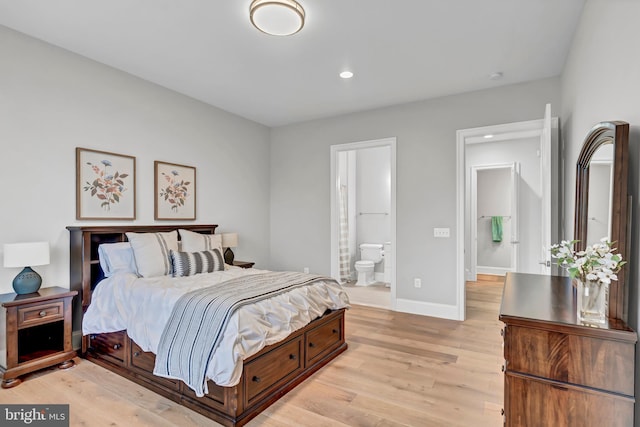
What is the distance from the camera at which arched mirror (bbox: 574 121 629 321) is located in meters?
1.41

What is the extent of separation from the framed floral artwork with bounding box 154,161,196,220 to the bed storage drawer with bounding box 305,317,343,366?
7.55 feet

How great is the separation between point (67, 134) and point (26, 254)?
117 cm

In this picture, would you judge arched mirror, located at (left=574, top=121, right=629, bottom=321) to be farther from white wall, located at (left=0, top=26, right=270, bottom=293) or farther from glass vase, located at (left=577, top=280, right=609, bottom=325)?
white wall, located at (left=0, top=26, right=270, bottom=293)

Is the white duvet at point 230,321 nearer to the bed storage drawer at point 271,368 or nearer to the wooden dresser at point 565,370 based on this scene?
the bed storage drawer at point 271,368

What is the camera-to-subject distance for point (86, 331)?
113 inches

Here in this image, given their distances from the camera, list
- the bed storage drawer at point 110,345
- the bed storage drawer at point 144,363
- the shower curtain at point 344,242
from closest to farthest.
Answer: the bed storage drawer at point 144,363
the bed storage drawer at point 110,345
the shower curtain at point 344,242

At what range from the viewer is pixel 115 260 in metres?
3.05

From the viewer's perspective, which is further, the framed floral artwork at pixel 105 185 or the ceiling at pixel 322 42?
the framed floral artwork at pixel 105 185

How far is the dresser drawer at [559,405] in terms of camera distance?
1238 millimetres

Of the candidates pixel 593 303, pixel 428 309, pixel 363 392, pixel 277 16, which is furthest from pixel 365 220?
pixel 593 303

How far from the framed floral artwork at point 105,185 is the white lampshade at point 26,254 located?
1.79 ft

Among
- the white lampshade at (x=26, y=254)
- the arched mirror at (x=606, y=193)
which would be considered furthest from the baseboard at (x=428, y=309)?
the white lampshade at (x=26, y=254)

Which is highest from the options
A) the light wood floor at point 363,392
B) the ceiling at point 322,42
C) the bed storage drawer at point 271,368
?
the ceiling at point 322,42

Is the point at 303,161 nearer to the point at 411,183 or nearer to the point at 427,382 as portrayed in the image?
the point at 411,183
